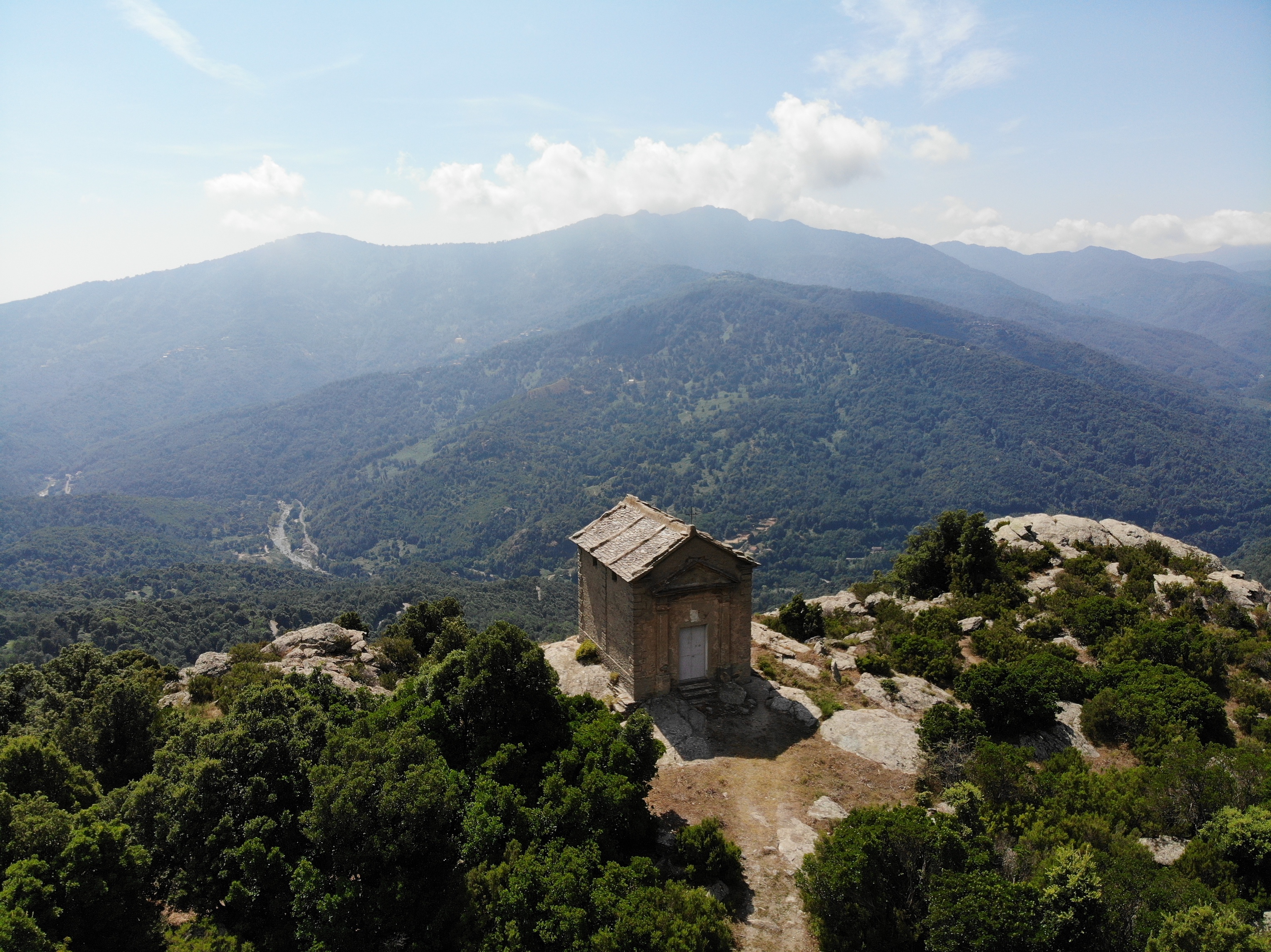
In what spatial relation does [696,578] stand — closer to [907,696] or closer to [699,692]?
[699,692]

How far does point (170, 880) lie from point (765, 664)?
22.6 metres

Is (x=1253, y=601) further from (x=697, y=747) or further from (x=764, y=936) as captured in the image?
(x=764, y=936)

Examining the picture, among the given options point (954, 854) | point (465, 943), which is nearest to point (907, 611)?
point (954, 854)

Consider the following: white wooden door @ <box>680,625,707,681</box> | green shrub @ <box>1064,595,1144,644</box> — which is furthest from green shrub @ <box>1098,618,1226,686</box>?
white wooden door @ <box>680,625,707,681</box>

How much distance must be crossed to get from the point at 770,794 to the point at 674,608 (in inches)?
318

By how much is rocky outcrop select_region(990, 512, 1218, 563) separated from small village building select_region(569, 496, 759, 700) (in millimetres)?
24992

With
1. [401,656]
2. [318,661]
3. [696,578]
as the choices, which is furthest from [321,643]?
[696,578]

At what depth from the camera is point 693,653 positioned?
28.5 m

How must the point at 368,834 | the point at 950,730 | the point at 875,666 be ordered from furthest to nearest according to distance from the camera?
the point at 875,666 → the point at 950,730 → the point at 368,834

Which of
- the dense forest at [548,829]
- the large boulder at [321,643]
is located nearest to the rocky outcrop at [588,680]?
the dense forest at [548,829]

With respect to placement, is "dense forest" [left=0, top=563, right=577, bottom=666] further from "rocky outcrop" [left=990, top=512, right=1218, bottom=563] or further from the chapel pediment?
"rocky outcrop" [left=990, top=512, right=1218, bottom=563]

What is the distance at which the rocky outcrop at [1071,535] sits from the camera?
138ft

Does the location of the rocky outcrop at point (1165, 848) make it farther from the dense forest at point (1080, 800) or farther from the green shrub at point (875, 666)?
the green shrub at point (875, 666)

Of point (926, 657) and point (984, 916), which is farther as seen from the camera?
point (926, 657)
